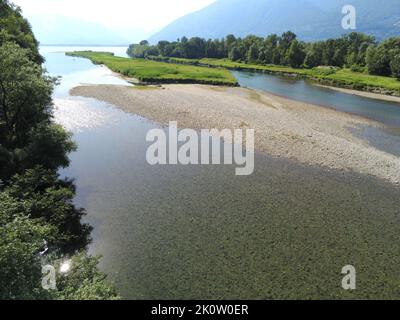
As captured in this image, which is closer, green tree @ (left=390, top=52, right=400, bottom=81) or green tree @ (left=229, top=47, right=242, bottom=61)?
green tree @ (left=390, top=52, right=400, bottom=81)

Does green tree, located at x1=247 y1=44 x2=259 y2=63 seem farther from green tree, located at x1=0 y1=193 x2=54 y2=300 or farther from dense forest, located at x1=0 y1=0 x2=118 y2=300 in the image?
green tree, located at x1=0 y1=193 x2=54 y2=300

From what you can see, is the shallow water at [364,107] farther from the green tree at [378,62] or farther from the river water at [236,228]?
the green tree at [378,62]

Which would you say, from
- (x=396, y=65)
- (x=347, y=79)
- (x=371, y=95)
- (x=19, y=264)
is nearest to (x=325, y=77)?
(x=347, y=79)

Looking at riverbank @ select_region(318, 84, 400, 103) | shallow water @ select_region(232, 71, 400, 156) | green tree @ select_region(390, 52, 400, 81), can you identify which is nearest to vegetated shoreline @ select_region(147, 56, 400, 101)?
riverbank @ select_region(318, 84, 400, 103)

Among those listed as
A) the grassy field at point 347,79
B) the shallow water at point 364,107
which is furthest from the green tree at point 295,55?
the shallow water at point 364,107
